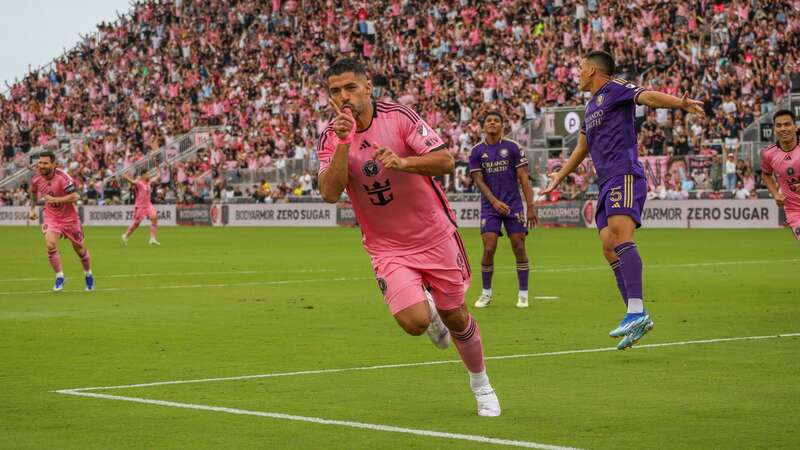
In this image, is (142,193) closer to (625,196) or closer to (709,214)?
(709,214)

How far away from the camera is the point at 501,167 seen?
57.0 ft

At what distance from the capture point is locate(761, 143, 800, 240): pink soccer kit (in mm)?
16328

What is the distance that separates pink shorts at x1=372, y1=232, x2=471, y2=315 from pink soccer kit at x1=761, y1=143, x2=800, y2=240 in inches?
345

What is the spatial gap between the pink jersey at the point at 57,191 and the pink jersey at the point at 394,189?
12.8 meters

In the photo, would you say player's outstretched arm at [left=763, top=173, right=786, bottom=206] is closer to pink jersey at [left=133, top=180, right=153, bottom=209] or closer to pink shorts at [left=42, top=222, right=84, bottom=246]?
pink shorts at [left=42, top=222, right=84, bottom=246]

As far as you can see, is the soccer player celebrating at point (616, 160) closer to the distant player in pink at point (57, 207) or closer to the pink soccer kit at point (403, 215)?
the pink soccer kit at point (403, 215)

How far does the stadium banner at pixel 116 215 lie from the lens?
61.2 metres

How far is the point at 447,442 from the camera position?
759cm

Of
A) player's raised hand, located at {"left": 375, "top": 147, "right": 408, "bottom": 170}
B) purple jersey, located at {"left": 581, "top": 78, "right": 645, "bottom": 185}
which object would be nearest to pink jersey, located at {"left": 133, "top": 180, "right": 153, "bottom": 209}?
purple jersey, located at {"left": 581, "top": 78, "right": 645, "bottom": 185}

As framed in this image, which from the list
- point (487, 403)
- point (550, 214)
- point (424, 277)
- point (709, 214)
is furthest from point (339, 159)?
point (550, 214)

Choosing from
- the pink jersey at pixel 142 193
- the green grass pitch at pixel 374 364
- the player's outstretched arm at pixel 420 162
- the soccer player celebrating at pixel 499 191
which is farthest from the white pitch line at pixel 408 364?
the pink jersey at pixel 142 193

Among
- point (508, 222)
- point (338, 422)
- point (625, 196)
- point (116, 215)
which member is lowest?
point (116, 215)

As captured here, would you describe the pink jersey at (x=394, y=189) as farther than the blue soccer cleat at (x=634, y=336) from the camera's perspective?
No

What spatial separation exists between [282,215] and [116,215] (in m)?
11.3
